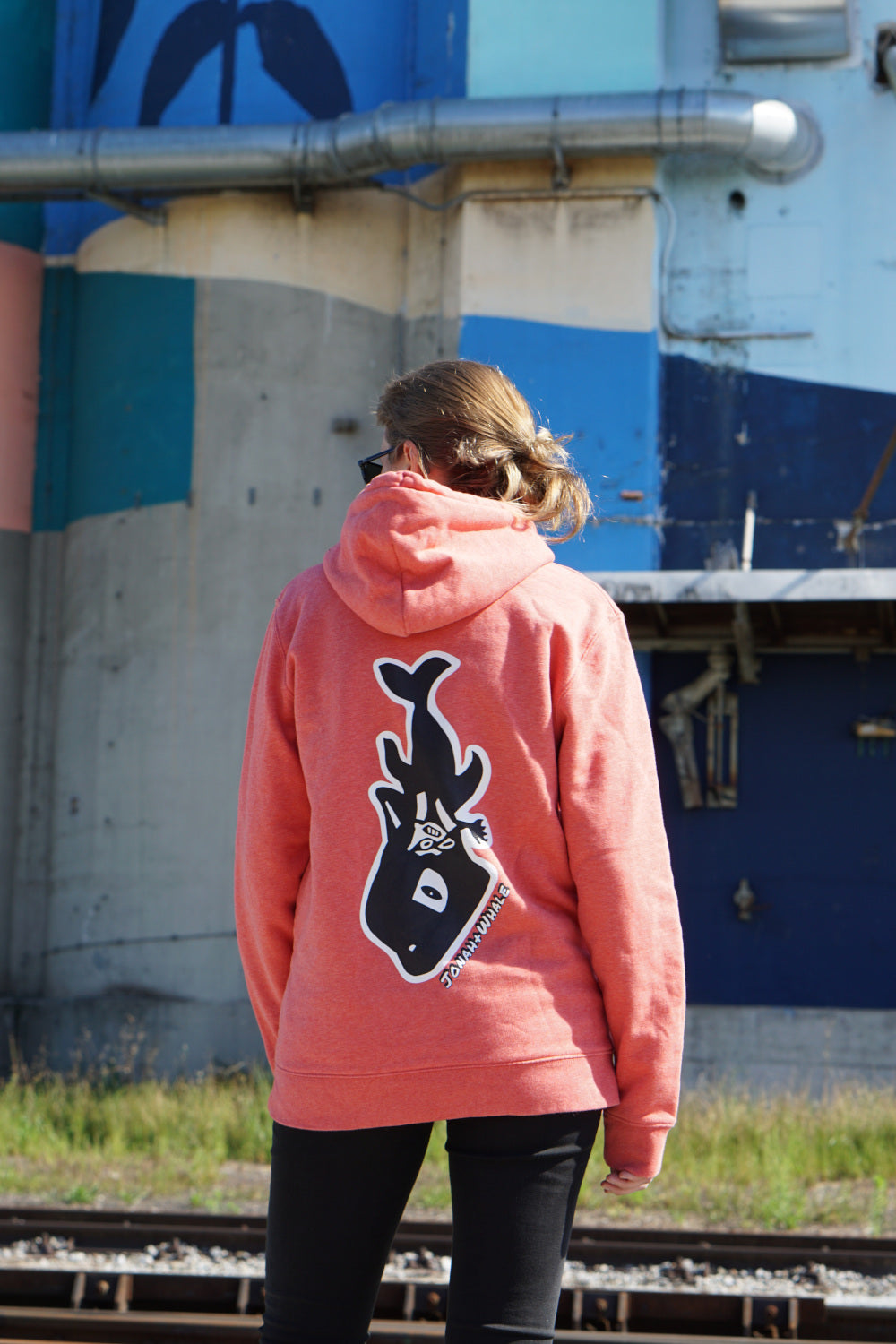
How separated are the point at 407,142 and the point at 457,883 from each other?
33.6 feet

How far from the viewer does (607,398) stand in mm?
11352

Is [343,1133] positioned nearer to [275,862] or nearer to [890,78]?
[275,862]

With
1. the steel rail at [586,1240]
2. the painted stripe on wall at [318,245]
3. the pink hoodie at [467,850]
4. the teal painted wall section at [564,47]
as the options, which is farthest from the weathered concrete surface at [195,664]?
the pink hoodie at [467,850]

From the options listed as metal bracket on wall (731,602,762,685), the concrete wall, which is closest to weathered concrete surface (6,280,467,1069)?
the concrete wall

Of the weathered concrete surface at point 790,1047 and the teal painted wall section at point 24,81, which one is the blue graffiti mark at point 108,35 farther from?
the weathered concrete surface at point 790,1047

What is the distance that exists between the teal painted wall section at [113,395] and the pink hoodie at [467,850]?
1079 centimetres

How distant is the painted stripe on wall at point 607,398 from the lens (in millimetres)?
11258

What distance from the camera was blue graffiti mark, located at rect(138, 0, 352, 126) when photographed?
12453 millimetres

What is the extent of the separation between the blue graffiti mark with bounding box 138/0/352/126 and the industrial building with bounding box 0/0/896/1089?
34 mm

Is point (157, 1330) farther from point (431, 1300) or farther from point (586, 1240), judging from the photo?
point (586, 1240)

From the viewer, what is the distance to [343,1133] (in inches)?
67.9

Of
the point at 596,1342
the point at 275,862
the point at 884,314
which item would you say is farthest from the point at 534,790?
the point at 884,314

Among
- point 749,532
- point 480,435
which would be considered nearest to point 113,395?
point 749,532

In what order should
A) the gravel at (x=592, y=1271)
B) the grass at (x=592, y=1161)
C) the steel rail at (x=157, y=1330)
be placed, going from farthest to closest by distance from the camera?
the grass at (x=592, y=1161) < the gravel at (x=592, y=1271) < the steel rail at (x=157, y=1330)
